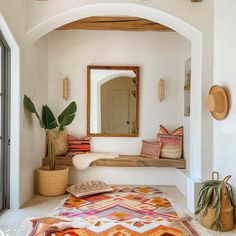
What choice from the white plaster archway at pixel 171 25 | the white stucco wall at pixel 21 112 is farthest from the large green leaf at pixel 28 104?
the white plaster archway at pixel 171 25

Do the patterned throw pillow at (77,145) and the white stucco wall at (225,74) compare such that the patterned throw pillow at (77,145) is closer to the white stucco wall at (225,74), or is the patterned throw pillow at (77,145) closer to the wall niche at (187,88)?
the wall niche at (187,88)

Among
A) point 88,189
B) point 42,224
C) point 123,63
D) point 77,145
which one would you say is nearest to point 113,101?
point 123,63

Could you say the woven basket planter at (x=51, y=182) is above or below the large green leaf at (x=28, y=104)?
below

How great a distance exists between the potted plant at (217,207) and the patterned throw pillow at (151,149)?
162cm

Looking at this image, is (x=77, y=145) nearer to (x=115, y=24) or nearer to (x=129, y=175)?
(x=129, y=175)

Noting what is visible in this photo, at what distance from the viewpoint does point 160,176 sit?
4.58m

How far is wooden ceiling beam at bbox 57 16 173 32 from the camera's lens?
4184 mm

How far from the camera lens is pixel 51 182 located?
383 cm

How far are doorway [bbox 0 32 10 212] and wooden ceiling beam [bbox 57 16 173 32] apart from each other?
1478 millimetres

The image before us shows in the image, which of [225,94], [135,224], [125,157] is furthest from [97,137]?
[225,94]

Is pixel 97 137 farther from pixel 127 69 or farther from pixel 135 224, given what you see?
pixel 135 224

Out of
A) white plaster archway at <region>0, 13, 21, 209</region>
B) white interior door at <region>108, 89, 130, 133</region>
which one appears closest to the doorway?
white plaster archway at <region>0, 13, 21, 209</region>

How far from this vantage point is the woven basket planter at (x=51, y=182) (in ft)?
12.6

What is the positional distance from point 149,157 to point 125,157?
0.41m
